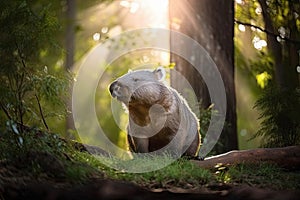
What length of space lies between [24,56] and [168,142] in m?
2.04

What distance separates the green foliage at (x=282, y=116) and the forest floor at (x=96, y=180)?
2.49 metres

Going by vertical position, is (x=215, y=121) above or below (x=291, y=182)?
above

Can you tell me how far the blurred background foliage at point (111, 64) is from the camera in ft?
19.2

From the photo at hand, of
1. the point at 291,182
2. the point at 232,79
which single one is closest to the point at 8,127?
the point at 291,182

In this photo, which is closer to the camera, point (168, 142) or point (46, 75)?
point (46, 75)

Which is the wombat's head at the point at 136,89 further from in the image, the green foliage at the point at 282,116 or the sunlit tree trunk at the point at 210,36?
the sunlit tree trunk at the point at 210,36

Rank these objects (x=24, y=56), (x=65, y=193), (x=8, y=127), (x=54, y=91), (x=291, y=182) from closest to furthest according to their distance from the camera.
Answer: (x=65, y=193) < (x=8, y=127) < (x=291, y=182) < (x=54, y=91) < (x=24, y=56)

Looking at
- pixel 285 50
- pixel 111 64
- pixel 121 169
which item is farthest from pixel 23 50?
pixel 111 64

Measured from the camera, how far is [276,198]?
418 centimetres

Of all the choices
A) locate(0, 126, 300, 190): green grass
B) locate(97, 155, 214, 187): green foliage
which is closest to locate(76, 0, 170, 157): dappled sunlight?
locate(0, 126, 300, 190): green grass

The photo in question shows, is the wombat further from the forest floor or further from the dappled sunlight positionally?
the dappled sunlight

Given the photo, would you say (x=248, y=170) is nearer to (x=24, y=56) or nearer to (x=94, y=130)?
(x=24, y=56)

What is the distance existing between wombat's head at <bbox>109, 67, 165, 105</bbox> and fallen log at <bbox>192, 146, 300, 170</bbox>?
987 millimetres

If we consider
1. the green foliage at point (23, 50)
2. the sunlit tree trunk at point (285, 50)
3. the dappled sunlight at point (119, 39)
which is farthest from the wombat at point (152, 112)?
the dappled sunlight at point (119, 39)
